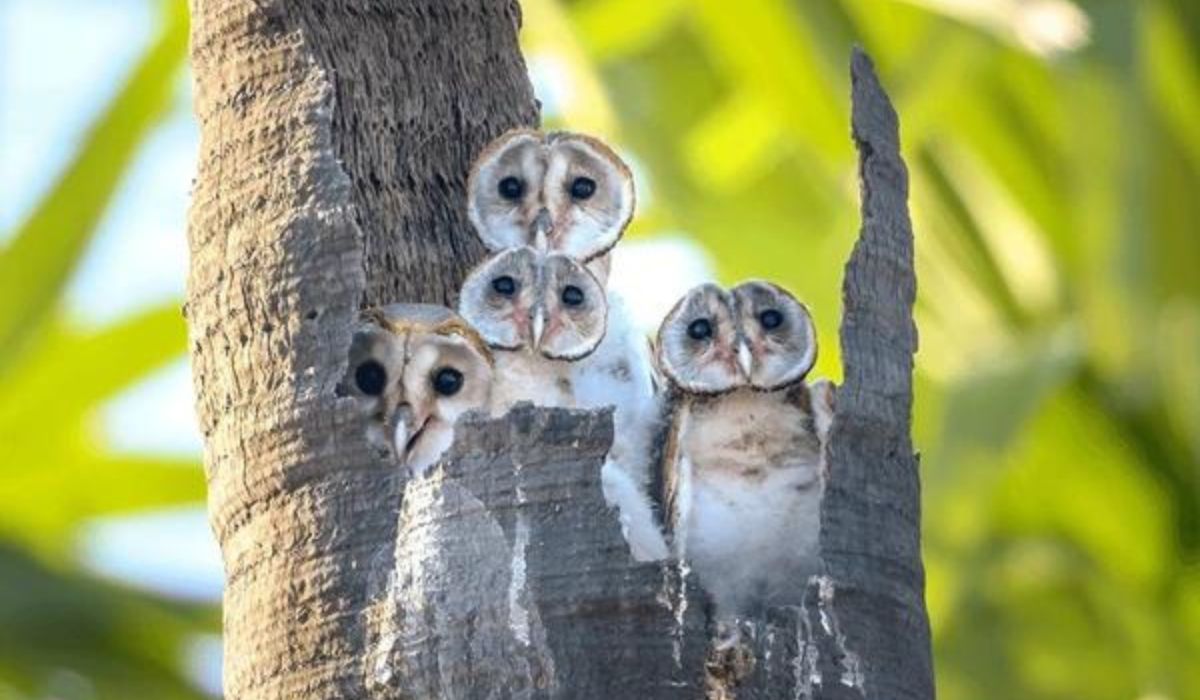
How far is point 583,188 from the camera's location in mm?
5109

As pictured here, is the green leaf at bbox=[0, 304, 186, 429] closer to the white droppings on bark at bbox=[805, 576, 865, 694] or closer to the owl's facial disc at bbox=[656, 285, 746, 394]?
the owl's facial disc at bbox=[656, 285, 746, 394]

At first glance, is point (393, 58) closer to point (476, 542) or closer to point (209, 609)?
point (476, 542)

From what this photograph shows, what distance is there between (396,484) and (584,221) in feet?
4.07

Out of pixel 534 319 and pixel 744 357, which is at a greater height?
pixel 534 319

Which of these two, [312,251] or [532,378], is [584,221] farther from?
[312,251]

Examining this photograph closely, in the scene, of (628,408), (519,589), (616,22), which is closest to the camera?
(519,589)

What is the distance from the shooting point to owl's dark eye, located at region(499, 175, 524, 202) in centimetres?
486

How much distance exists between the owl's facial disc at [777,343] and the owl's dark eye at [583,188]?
1.47 feet

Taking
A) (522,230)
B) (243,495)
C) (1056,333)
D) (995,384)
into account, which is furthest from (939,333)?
(243,495)

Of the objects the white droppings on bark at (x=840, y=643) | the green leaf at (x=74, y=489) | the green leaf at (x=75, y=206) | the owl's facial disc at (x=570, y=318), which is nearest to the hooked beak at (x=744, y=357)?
the owl's facial disc at (x=570, y=318)

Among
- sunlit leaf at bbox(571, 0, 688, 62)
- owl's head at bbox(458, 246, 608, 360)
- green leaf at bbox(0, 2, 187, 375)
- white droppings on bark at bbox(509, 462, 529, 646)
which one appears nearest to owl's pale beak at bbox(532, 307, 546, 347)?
owl's head at bbox(458, 246, 608, 360)

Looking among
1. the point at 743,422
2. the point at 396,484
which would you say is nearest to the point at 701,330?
the point at 743,422

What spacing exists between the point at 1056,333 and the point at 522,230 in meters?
4.81

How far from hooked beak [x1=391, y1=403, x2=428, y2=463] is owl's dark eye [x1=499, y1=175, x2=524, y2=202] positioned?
0.50 metres
